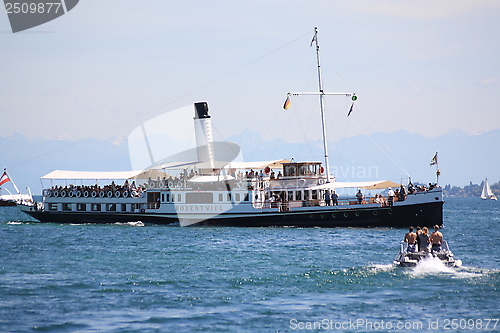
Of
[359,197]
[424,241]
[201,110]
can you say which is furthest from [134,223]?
[424,241]

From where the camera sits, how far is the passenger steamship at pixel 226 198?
52.2 m

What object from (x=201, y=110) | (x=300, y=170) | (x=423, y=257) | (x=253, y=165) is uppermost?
(x=201, y=110)


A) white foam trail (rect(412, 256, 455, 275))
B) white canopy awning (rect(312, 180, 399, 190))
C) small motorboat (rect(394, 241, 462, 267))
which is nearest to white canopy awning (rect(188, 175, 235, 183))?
white canopy awning (rect(312, 180, 399, 190))

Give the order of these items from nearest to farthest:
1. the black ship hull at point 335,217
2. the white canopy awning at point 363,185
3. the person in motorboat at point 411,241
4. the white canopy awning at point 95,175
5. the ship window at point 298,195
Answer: the person in motorboat at point 411,241
the black ship hull at point 335,217
the white canopy awning at point 363,185
the ship window at point 298,195
the white canopy awning at point 95,175

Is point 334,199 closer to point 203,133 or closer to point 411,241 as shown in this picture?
point 203,133

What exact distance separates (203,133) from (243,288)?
42220 mm

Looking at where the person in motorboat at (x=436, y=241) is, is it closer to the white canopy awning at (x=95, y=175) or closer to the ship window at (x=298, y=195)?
the ship window at (x=298, y=195)

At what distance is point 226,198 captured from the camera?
57625 mm

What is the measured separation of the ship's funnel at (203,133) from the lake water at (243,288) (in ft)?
79.4

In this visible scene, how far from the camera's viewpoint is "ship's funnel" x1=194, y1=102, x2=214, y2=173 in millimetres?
67938

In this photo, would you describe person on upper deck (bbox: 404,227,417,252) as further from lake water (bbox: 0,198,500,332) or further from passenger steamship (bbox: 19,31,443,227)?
passenger steamship (bbox: 19,31,443,227)

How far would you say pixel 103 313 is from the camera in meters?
23.0

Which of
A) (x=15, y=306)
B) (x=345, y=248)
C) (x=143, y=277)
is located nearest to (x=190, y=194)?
(x=345, y=248)

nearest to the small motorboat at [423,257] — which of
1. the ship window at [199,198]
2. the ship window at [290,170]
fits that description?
the ship window at [290,170]
